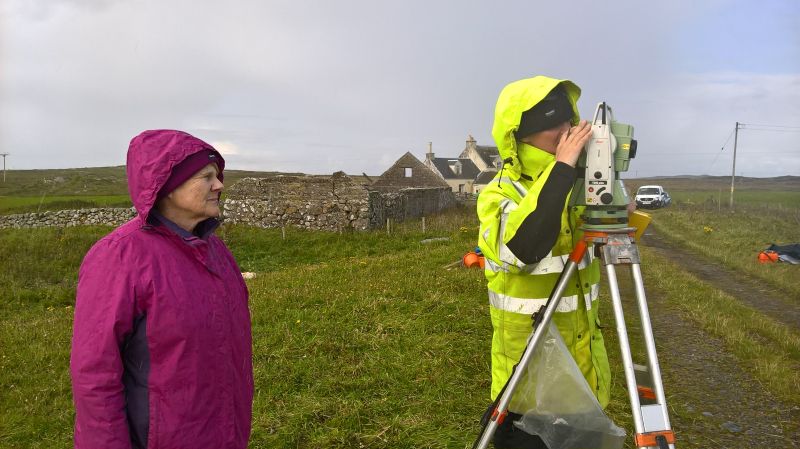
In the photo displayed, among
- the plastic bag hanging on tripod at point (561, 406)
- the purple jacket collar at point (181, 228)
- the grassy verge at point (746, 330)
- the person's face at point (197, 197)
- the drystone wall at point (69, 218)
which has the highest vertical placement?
the person's face at point (197, 197)

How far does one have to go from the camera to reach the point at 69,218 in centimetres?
2058

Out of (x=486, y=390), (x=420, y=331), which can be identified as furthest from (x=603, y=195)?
(x=420, y=331)

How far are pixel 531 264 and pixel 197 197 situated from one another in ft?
4.44

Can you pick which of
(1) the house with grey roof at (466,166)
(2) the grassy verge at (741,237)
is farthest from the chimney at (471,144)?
(2) the grassy verge at (741,237)

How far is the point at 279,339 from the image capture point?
5.43m

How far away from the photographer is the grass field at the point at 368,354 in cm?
377

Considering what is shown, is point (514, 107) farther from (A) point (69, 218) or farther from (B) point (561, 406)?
(A) point (69, 218)

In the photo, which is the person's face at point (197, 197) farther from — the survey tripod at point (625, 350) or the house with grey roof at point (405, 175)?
the house with grey roof at point (405, 175)

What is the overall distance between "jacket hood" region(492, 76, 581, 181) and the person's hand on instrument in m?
0.24

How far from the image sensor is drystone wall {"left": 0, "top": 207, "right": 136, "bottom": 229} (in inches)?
798

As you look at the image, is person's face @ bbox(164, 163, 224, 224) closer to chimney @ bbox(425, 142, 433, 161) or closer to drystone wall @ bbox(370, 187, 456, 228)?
drystone wall @ bbox(370, 187, 456, 228)

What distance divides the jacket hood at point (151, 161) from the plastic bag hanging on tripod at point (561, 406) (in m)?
1.62

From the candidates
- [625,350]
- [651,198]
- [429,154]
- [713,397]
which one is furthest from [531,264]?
[429,154]

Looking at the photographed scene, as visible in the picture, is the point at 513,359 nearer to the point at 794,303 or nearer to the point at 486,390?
the point at 486,390
